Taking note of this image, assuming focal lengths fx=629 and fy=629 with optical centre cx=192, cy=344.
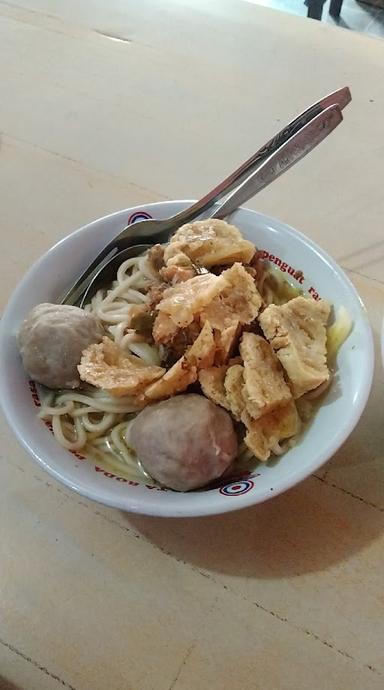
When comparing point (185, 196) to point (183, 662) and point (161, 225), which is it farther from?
point (183, 662)

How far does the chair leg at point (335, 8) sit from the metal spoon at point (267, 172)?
6.61 ft

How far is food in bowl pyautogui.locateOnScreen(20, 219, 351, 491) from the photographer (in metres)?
0.82

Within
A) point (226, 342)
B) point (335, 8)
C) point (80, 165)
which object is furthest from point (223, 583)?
point (335, 8)

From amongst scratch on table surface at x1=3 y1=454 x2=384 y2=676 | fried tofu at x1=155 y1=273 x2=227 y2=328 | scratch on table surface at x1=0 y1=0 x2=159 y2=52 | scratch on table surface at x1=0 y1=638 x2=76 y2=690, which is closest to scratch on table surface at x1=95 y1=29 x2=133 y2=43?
scratch on table surface at x1=0 y1=0 x2=159 y2=52

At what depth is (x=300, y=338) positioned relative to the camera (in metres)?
0.91

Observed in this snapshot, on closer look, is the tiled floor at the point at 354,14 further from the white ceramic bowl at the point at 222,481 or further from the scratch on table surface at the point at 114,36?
the white ceramic bowl at the point at 222,481

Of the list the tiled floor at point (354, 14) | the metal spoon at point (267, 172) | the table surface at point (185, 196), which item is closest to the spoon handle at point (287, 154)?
the metal spoon at point (267, 172)

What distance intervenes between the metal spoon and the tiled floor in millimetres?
2013

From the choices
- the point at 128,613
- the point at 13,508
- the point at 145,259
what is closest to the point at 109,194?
the point at 145,259

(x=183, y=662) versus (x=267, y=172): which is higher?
(x=267, y=172)

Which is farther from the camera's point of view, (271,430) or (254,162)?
(254,162)

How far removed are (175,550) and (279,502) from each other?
16 centimetres

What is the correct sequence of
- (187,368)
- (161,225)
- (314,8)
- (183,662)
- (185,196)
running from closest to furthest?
(183,662) < (187,368) < (161,225) < (185,196) < (314,8)

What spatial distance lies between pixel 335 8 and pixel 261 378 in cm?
240
